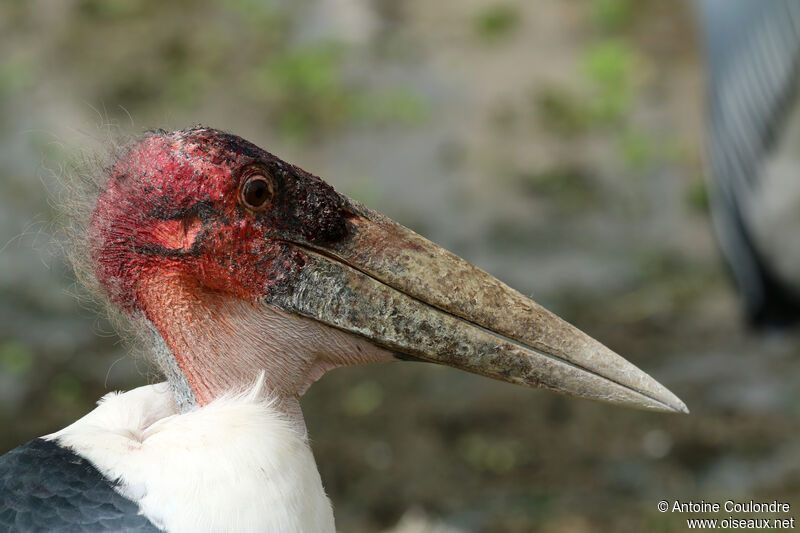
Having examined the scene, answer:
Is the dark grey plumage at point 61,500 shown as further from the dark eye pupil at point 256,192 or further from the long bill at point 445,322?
the dark eye pupil at point 256,192

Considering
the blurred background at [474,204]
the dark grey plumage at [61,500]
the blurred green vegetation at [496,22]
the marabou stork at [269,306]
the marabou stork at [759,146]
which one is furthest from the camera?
the blurred green vegetation at [496,22]

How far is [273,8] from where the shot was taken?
7594 millimetres

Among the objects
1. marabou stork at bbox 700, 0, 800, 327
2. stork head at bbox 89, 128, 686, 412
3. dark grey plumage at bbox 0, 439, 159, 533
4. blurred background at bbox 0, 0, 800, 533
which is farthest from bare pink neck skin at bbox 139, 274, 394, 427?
marabou stork at bbox 700, 0, 800, 327

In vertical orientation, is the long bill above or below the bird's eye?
below

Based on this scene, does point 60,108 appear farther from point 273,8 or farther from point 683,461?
point 683,461

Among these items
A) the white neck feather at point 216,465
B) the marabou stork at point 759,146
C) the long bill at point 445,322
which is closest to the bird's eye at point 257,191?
the long bill at point 445,322

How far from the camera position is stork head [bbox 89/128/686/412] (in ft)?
6.59

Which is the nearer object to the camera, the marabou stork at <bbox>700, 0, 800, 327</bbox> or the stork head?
the stork head

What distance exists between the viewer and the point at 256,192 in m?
2.00

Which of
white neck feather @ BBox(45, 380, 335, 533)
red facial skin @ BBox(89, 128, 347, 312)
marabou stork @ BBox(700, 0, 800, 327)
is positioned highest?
red facial skin @ BBox(89, 128, 347, 312)

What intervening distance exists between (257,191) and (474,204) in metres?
4.48

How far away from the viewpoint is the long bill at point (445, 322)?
2049mm

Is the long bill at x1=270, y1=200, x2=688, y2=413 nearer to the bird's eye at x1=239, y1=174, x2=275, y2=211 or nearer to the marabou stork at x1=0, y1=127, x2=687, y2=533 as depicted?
the marabou stork at x1=0, y1=127, x2=687, y2=533

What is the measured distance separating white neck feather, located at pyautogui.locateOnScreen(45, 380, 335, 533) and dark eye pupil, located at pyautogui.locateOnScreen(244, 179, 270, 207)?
1.35 ft
